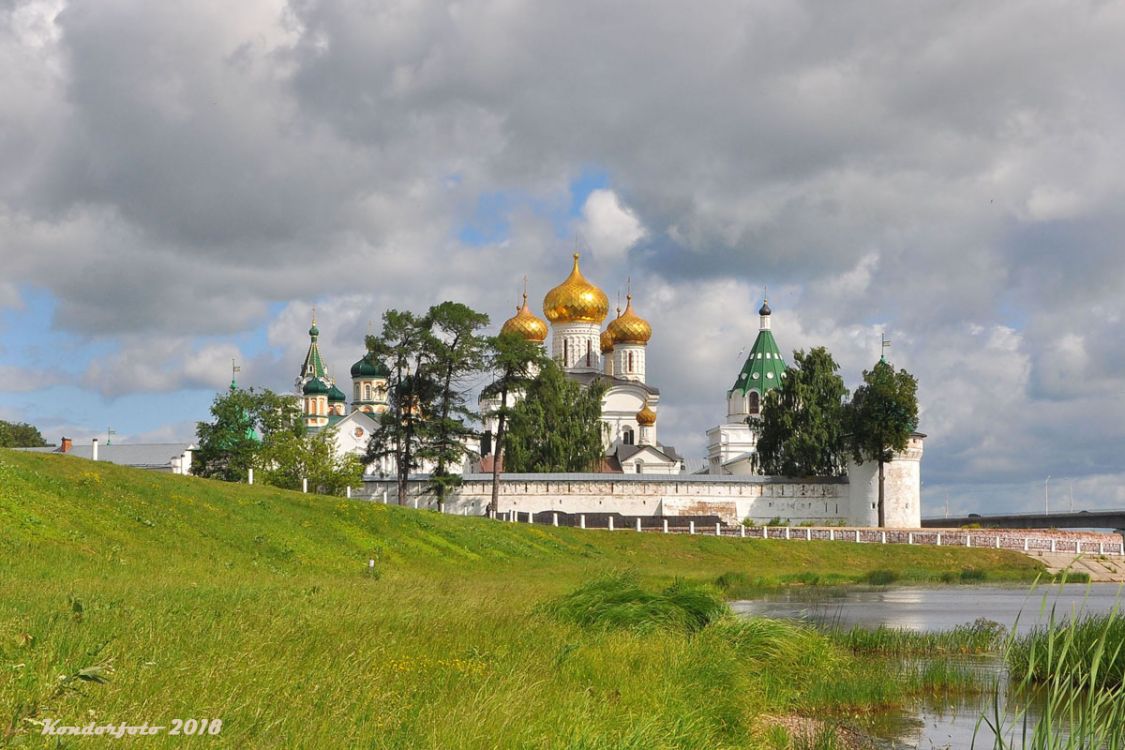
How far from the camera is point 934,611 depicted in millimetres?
30219

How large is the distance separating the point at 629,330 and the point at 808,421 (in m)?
30.1

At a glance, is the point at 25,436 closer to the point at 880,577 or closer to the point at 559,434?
the point at 559,434

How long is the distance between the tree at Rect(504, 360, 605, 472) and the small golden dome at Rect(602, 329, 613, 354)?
24019 millimetres

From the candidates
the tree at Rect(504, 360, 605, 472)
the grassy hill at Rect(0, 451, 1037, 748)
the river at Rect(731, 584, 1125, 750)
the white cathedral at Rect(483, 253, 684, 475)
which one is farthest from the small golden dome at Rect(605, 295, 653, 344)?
the grassy hill at Rect(0, 451, 1037, 748)

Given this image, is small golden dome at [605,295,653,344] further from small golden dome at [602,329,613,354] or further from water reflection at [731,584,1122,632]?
water reflection at [731,584,1122,632]

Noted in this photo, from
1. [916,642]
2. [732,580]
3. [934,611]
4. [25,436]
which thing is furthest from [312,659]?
[25,436]

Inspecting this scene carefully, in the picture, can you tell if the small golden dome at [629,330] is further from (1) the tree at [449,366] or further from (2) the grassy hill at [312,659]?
(2) the grassy hill at [312,659]

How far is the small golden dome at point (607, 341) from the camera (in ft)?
333

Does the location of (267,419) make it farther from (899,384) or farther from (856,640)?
(856,640)

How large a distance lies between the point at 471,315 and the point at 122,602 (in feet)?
149

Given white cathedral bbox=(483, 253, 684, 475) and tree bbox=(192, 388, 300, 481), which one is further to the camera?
white cathedral bbox=(483, 253, 684, 475)

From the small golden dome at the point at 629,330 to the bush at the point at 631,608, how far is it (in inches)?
3266

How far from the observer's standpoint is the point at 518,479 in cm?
6838

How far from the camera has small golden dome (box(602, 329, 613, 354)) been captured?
102 meters
